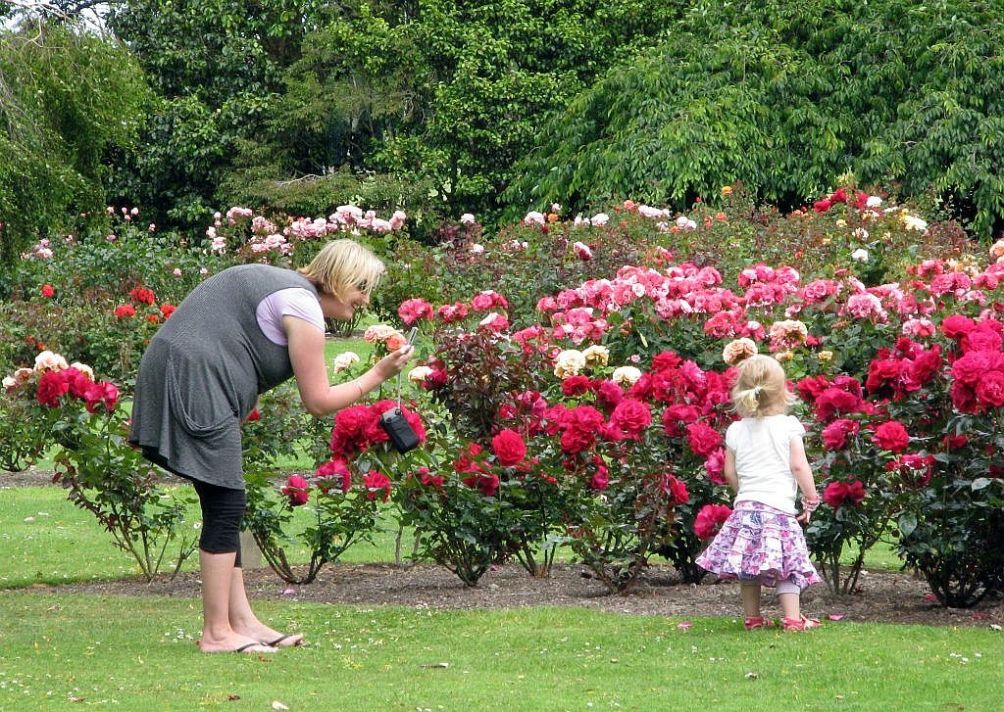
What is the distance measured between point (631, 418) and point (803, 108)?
18.3 m

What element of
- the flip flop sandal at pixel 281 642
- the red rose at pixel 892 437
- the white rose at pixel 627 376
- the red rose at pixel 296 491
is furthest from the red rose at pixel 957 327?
the red rose at pixel 296 491

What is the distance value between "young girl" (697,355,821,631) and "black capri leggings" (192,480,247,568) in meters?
1.62

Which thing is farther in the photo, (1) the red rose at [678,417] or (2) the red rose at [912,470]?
(1) the red rose at [678,417]

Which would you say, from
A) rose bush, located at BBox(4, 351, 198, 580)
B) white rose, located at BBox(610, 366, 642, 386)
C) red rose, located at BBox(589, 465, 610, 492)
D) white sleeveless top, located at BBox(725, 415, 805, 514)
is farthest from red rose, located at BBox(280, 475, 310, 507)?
white sleeveless top, located at BBox(725, 415, 805, 514)

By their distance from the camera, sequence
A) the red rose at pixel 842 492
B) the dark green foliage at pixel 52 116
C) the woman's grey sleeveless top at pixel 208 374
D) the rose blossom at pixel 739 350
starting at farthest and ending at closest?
the dark green foliage at pixel 52 116
the rose blossom at pixel 739 350
the red rose at pixel 842 492
the woman's grey sleeveless top at pixel 208 374

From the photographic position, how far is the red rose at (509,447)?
5.93m

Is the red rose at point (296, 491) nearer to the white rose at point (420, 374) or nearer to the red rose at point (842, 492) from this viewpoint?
the white rose at point (420, 374)

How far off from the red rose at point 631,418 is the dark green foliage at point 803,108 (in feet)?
47.5

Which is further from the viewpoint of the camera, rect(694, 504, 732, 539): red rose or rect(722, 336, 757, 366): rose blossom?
rect(722, 336, 757, 366): rose blossom

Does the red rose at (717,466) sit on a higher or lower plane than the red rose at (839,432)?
lower

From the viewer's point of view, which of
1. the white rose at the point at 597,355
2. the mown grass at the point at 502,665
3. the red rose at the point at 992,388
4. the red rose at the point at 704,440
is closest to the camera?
the mown grass at the point at 502,665

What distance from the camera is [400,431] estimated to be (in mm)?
5504

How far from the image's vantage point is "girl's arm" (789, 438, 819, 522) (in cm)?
519

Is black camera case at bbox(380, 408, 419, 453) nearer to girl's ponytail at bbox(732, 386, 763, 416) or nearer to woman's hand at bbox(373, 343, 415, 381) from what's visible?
woman's hand at bbox(373, 343, 415, 381)
